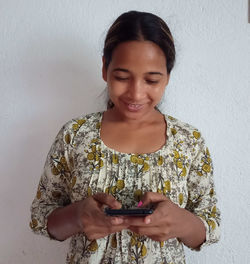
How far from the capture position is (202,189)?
2.82ft

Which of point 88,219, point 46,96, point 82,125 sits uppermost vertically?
point 46,96

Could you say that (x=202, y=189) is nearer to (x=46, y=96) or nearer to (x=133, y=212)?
(x=133, y=212)

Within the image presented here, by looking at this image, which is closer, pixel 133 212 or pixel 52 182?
pixel 133 212

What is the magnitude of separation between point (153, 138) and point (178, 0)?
51cm

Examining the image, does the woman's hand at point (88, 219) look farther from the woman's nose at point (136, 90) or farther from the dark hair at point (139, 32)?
the dark hair at point (139, 32)

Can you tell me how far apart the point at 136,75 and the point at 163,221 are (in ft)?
1.10

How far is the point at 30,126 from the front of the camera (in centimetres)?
111

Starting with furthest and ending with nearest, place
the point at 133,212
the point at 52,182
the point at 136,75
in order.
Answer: the point at 52,182
the point at 136,75
the point at 133,212

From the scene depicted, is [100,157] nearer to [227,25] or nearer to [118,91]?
[118,91]

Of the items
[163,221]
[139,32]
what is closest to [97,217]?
[163,221]

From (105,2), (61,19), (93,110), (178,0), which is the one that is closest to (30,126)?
(93,110)

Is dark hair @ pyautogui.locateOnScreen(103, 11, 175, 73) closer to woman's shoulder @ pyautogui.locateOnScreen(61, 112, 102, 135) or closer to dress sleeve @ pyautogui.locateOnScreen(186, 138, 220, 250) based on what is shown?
woman's shoulder @ pyautogui.locateOnScreen(61, 112, 102, 135)

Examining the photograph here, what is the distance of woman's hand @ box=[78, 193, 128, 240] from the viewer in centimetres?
69

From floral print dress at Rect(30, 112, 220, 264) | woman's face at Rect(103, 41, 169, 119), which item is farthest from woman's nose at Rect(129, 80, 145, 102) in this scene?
floral print dress at Rect(30, 112, 220, 264)
